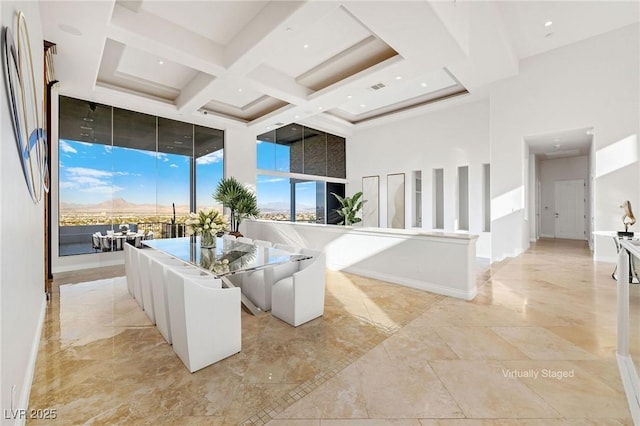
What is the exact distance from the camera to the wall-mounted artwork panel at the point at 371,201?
10066mm

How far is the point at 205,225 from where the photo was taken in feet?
12.3

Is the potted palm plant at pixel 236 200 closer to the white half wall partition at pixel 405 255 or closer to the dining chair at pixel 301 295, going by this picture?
the white half wall partition at pixel 405 255

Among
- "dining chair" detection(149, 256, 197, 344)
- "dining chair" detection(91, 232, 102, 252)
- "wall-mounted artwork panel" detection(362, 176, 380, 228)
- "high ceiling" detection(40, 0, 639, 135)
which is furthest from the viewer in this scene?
"wall-mounted artwork panel" detection(362, 176, 380, 228)

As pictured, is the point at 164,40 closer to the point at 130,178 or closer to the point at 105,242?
the point at 130,178

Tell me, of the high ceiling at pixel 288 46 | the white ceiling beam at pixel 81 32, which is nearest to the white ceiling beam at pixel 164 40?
the high ceiling at pixel 288 46

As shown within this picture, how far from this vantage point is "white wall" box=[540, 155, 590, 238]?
30.4ft

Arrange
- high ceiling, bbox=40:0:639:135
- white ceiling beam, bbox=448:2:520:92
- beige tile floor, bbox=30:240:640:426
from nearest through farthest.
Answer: beige tile floor, bbox=30:240:640:426
high ceiling, bbox=40:0:639:135
white ceiling beam, bbox=448:2:520:92

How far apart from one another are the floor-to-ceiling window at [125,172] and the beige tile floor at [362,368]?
263cm

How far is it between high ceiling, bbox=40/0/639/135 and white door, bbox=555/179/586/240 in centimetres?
530

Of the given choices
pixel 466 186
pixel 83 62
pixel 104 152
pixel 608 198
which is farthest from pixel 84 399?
pixel 466 186

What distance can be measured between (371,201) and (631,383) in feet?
27.9

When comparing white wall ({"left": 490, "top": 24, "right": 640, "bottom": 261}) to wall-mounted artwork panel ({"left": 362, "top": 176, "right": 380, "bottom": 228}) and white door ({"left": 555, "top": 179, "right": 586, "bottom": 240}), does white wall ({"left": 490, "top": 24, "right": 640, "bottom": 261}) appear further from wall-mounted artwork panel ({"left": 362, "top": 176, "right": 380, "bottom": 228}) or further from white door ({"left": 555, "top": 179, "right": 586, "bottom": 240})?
white door ({"left": 555, "top": 179, "right": 586, "bottom": 240})

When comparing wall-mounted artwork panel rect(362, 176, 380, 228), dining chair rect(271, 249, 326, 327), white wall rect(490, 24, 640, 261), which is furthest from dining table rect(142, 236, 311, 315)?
wall-mounted artwork panel rect(362, 176, 380, 228)

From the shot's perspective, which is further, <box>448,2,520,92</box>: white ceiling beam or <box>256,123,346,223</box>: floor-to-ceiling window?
<box>256,123,346,223</box>: floor-to-ceiling window
